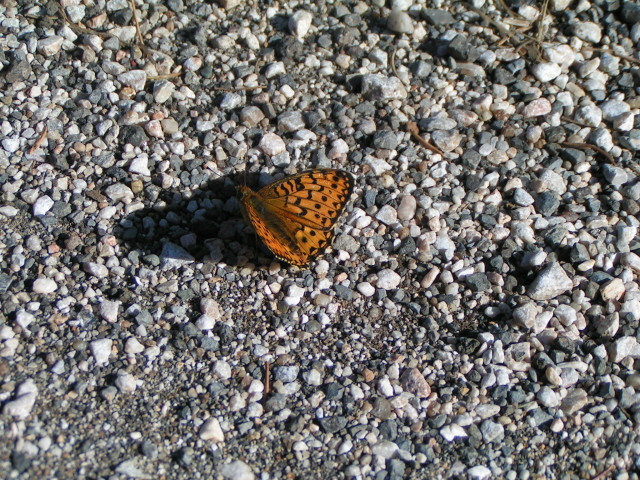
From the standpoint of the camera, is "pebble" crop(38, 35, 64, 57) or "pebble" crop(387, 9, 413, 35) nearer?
"pebble" crop(38, 35, 64, 57)

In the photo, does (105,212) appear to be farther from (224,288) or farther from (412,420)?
(412,420)

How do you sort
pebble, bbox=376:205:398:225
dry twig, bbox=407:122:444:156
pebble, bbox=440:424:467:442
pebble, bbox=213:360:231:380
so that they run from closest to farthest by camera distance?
pebble, bbox=440:424:467:442
pebble, bbox=213:360:231:380
pebble, bbox=376:205:398:225
dry twig, bbox=407:122:444:156

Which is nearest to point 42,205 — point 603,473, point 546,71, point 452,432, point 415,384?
point 415,384

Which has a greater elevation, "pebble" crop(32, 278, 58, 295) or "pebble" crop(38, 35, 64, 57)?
"pebble" crop(38, 35, 64, 57)

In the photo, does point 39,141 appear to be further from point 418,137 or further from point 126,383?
point 418,137

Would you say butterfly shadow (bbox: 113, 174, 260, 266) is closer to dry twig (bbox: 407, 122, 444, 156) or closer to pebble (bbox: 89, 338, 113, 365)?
pebble (bbox: 89, 338, 113, 365)

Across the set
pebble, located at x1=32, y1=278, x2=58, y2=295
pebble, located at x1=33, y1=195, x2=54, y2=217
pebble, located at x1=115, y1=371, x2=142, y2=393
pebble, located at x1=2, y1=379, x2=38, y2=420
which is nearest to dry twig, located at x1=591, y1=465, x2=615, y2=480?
pebble, located at x1=115, y1=371, x2=142, y2=393

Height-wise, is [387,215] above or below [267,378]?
above
